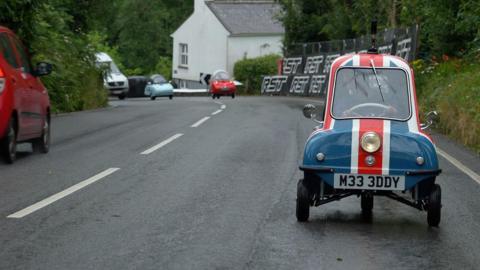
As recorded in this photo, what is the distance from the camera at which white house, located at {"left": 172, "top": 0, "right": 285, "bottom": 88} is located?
78.7 metres

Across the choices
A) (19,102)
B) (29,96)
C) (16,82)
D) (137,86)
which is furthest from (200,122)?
(137,86)

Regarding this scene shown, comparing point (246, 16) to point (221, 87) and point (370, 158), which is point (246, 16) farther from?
point (370, 158)

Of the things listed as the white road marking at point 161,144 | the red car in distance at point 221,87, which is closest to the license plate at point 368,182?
the white road marking at point 161,144

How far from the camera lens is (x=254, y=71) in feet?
242

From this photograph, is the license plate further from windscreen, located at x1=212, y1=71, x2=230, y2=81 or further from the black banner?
windscreen, located at x1=212, y1=71, x2=230, y2=81

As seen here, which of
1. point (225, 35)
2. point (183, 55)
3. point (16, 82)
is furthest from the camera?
point (183, 55)

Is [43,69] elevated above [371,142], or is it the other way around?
[43,69]

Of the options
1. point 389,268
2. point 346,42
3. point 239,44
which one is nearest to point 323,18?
point 346,42

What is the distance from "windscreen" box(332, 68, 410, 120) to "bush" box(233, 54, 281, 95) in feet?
204

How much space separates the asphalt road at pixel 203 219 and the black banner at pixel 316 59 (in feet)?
72.1

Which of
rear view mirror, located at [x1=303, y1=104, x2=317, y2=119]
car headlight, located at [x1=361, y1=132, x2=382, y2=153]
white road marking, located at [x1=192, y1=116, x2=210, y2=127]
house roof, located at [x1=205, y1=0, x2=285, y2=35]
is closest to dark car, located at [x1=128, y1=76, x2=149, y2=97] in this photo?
house roof, located at [x1=205, y1=0, x2=285, y2=35]

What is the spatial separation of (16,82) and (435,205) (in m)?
6.95

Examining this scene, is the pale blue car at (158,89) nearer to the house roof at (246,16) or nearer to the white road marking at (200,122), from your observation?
the house roof at (246,16)

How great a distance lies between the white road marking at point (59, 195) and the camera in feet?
30.9
